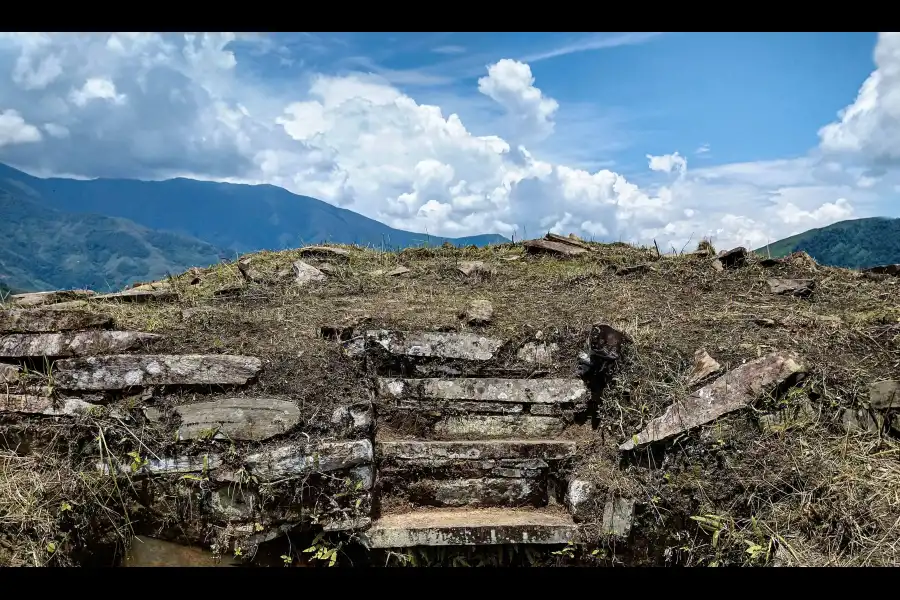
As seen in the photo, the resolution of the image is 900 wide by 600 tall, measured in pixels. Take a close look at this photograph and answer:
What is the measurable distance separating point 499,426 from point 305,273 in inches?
141

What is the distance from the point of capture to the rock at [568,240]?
9113 mm

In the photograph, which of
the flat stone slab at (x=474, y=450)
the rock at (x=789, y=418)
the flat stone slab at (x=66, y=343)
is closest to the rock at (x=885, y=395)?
the rock at (x=789, y=418)

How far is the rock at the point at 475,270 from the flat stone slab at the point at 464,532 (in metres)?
3.61

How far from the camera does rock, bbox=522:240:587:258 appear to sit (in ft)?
28.6

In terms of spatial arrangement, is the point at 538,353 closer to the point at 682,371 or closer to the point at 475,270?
the point at 682,371

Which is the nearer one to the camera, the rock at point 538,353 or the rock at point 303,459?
the rock at point 303,459

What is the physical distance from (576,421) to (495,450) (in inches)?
29.9

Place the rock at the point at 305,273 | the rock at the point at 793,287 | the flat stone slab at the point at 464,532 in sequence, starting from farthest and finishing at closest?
the rock at the point at 305,273, the rock at the point at 793,287, the flat stone slab at the point at 464,532

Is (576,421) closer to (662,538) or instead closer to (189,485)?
(662,538)

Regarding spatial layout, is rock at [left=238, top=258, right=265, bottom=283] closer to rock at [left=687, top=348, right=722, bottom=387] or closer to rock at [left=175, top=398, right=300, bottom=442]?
rock at [left=175, top=398, right=300, bottom=442]

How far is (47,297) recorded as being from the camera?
690cm

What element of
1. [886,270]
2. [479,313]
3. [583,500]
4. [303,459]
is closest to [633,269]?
[479,313]

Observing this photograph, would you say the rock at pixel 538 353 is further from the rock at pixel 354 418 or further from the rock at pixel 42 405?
the rock at pixel 42 405
